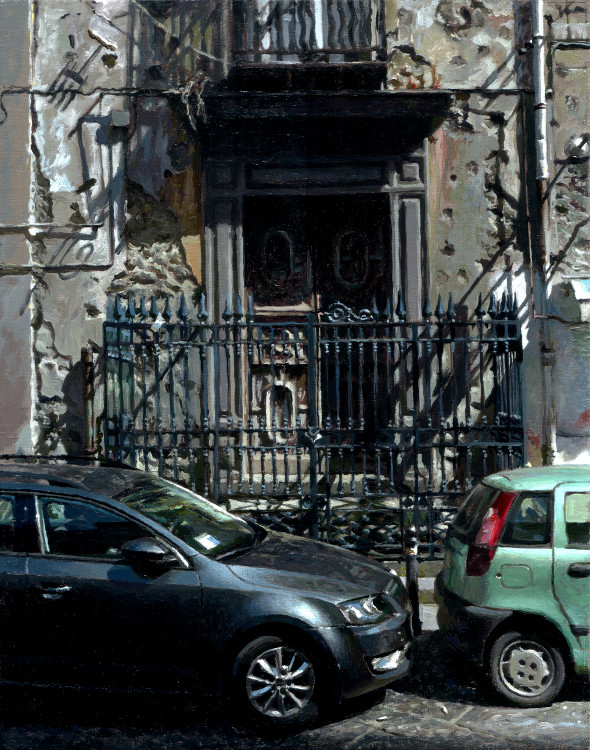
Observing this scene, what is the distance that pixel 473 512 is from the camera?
20.7ft

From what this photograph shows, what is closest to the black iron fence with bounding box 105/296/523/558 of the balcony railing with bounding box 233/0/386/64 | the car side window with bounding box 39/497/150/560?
the balcony railing with bounding box 233/0/386/64

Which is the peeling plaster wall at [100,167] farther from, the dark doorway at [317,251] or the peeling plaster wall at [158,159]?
the dark doorway at [317,251]

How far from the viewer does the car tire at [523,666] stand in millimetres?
5812

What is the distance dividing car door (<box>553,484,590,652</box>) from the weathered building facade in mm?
5009

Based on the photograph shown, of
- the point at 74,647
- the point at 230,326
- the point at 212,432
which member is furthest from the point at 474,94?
the point at 74,647

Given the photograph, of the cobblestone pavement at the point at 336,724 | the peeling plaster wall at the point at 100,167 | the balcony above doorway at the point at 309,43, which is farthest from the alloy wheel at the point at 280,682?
the balcony above doorway at the point at 309,43

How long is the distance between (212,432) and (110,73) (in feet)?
15.2

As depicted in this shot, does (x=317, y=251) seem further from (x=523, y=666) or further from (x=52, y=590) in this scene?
(x=52, y=590)

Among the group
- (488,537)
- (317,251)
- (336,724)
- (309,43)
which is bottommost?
(336,724)

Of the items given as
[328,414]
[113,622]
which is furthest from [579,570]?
[328,414]

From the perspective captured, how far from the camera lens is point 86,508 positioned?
5.70 m

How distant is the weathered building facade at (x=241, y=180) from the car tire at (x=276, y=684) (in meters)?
5.67

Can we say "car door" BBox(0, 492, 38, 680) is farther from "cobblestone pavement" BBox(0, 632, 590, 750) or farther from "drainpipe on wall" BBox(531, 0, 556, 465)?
"drainpipe on wall" BBox(531, 0, 556, 465)

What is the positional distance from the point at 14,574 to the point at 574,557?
11.3 ft
